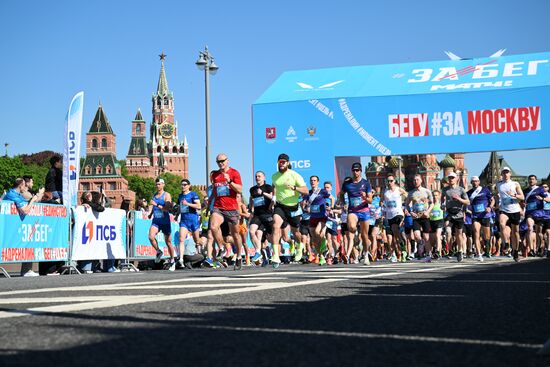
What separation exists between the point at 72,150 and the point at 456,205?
8465mm

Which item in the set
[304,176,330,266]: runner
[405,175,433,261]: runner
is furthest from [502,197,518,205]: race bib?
[304,176,330,266]: runner

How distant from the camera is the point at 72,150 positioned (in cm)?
1744

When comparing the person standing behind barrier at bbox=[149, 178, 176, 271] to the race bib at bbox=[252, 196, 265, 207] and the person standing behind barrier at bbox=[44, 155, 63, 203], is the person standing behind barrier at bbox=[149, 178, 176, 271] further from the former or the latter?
the person standing behind barrier at bbox=[44, 155, 63, 203]

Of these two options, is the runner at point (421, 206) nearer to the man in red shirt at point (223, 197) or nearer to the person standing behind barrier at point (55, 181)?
the man in red shirt at point (223, 197)

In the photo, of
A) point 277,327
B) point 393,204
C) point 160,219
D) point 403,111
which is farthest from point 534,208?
point 277,327

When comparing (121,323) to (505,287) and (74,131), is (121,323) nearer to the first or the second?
(505,287)

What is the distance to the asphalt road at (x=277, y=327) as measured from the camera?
388cm

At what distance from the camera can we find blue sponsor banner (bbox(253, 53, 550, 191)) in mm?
28547

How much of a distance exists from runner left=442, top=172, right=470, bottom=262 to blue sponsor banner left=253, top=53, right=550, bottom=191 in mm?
8963

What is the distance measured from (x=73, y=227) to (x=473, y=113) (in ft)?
50.5

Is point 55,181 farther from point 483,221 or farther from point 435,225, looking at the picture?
point 435,225

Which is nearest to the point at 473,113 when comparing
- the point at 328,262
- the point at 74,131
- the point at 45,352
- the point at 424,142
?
the point at 424,142

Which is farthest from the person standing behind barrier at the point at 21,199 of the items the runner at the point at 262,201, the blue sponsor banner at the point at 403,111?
the blue sponsor banner at the point at 403,111

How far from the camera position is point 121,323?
5.24 meters
